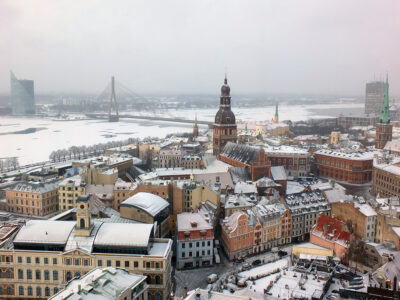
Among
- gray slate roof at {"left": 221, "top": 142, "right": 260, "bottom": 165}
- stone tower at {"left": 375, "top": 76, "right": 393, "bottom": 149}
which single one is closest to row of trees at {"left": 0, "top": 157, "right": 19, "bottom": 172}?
gray slate roof at {"left": 221, "top": 142, "right": 260, "bottom": 165}

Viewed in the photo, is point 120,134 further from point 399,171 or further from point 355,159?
point 399,171

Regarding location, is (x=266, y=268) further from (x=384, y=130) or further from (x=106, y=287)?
(x=384, y=130)

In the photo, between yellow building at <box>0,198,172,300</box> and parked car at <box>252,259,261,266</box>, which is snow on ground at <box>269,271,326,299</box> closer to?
parked car at <box>252,259,261,266</box>

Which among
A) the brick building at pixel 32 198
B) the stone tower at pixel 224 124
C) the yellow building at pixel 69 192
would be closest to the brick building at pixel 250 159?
the stone tower at pixel 224 124

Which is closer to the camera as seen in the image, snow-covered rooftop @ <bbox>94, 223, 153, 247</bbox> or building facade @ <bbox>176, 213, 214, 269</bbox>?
snow-covered rooftop @ <bbox>94, 223, 153, 247</bbox>

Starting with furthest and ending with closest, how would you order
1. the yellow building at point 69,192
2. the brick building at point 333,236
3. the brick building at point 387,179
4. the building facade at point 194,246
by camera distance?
the brick building at point 387,179, the yellow building at point 69,192, the building facade at point 194,246, the brick building at point 333,236

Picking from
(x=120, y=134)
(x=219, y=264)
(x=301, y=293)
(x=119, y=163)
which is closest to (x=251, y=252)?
(x=219, y=264)

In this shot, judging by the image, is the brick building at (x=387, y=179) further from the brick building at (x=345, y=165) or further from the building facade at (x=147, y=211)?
the building facade at (x=147, y=211)
